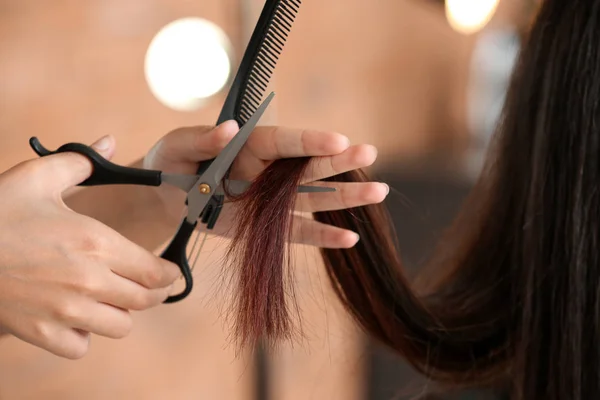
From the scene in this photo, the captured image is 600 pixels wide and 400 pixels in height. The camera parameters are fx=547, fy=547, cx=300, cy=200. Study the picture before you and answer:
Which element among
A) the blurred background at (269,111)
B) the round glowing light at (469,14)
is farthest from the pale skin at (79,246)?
the round glowing light at (469,14)

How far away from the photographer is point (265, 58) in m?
0.55

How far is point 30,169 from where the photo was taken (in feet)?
1.69

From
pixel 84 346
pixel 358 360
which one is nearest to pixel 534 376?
pixel 358 360

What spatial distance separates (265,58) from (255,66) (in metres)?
0.01

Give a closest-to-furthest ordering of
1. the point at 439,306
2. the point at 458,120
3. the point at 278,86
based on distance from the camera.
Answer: the point at 439,306 → the point at 278,86 → the point at 458,120

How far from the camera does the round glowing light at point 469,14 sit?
1.17 m

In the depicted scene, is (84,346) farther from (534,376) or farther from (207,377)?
(207,377)

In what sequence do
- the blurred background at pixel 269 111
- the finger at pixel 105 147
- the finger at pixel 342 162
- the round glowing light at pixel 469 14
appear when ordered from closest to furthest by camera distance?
the finger at pixel 342 162
the finger at pixel 105 147
the blurred background at pixel 269 111
the round glowing light at pixel 469 14

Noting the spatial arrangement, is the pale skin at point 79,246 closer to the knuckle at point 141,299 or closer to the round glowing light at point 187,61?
the knuckle at point 141,299

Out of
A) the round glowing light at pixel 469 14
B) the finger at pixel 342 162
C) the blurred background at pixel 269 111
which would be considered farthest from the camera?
the round glowing light at pixel 469 14

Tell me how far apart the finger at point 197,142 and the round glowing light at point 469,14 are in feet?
2.64

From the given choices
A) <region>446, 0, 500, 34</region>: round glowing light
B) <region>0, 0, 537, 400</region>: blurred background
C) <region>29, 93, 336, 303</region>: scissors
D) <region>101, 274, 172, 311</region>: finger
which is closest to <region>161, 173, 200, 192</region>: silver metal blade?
<region>29, 93, 336, 303</region>: scissors

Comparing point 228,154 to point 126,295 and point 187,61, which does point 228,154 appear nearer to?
point 126,295

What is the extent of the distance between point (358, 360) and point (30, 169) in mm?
698
